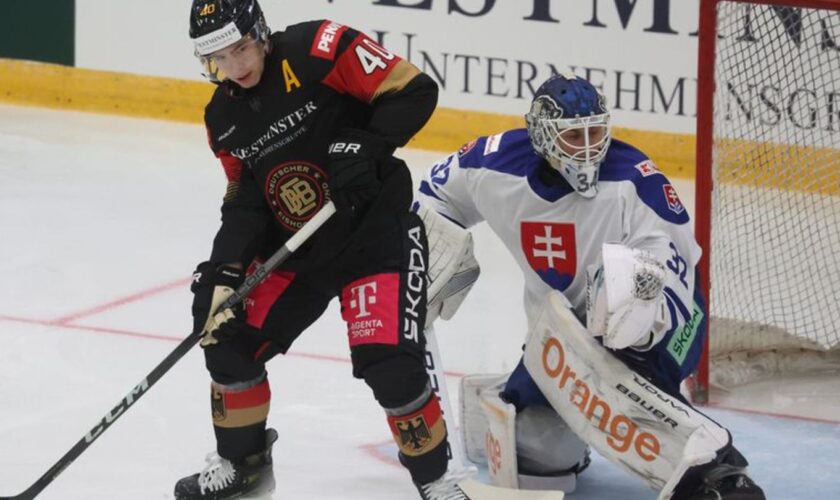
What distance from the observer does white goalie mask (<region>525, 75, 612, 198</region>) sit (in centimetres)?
373

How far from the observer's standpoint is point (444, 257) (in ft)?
13.2

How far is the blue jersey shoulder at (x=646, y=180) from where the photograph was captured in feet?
12.4

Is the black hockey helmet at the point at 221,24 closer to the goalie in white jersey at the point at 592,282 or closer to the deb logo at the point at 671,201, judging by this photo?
the goalie in white jersey at the point at 592,282

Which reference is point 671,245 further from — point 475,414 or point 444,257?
point 475,414

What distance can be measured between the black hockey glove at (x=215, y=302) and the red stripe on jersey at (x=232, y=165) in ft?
0.67

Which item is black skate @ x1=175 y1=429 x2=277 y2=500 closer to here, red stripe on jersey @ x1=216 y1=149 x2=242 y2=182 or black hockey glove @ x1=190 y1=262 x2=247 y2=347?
black hockey glove @ x1=190 y1=262 x2=247 y2=347


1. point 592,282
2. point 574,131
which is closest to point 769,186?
point 574,131

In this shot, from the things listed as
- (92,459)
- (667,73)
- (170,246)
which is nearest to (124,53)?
(170,246)

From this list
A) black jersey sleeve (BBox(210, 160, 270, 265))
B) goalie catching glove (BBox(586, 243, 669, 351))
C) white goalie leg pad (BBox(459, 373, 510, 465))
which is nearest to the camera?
goalie catching glove (BBox(586, 243, 669, 351))

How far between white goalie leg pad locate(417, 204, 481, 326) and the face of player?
69cm

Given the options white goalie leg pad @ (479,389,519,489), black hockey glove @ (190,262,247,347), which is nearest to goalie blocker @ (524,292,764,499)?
white goalie leg pad @ (479,389,519,489)

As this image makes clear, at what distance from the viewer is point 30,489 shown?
11.8 feet

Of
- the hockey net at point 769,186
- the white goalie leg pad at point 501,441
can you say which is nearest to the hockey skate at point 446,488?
the white goalie leg pad at point 501,441

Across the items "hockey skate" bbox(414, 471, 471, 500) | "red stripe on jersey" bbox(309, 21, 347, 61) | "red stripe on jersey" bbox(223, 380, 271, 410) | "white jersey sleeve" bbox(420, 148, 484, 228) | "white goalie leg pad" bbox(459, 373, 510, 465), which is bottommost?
"white goalie leg pad" bbox(459, 373, 510, 465)
